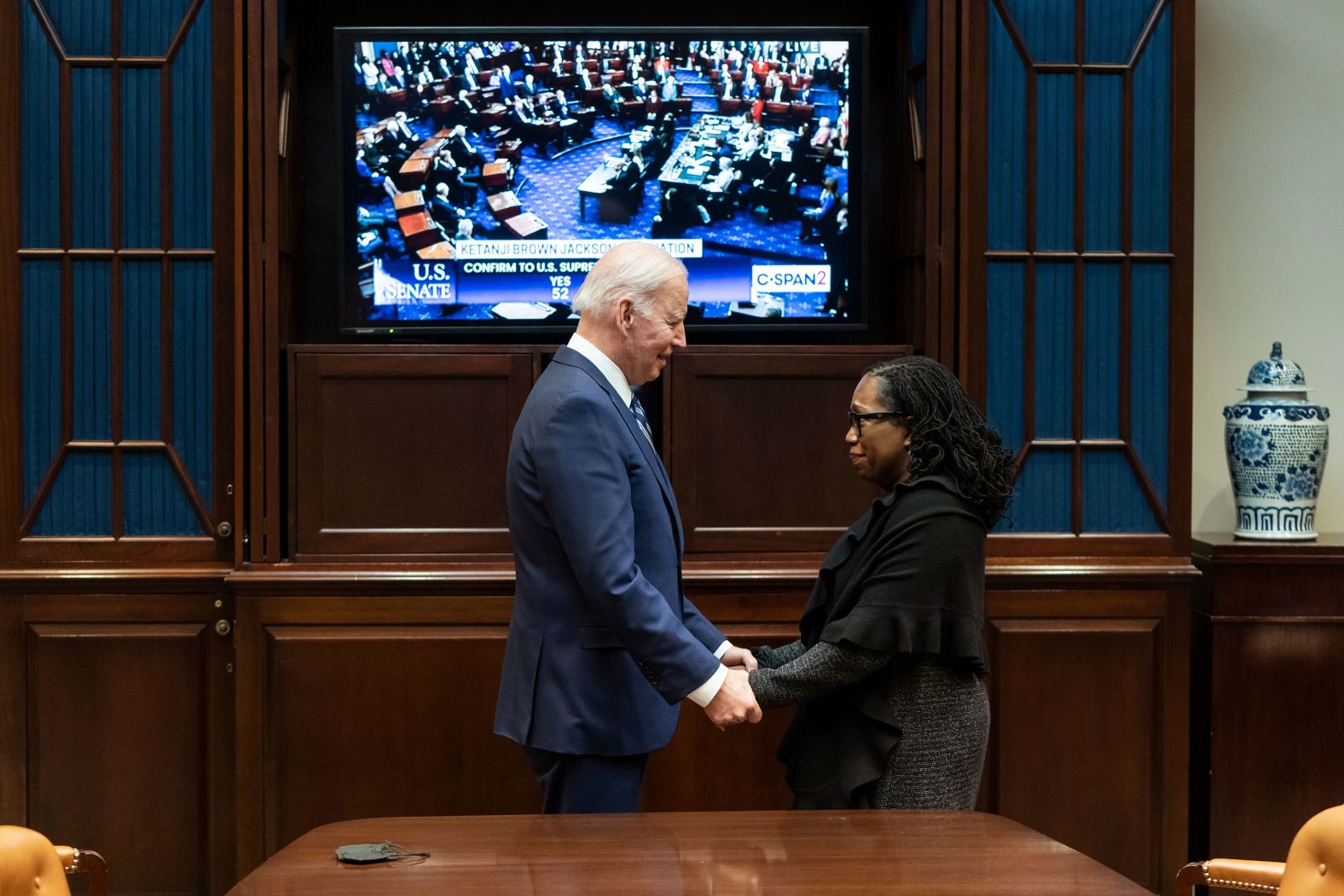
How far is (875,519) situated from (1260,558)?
5.34 feet

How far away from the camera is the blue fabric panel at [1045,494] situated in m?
3.42

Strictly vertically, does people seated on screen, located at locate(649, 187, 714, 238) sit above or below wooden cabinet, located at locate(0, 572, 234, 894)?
above

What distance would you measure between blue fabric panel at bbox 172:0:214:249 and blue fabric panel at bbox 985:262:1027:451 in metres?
1.96

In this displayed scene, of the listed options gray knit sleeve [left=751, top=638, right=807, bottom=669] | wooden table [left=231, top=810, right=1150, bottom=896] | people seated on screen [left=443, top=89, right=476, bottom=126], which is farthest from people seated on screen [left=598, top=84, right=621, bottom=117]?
wooden table [left=231, top=810, right=1150, bottom=896]

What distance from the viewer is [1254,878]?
6.10 feet

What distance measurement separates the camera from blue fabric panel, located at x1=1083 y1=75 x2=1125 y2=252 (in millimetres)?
3369

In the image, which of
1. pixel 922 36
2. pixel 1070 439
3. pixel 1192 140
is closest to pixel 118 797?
pixel 1070 439

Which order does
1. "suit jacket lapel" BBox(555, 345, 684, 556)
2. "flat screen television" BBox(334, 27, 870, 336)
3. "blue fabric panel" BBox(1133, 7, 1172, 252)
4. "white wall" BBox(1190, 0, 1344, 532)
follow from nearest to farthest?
"suit jacket lapel" BBox(555, 345, 684, 556), "blue fabric panel" BBox(1133, 7, 1172, 252), "flat screen television" BBox(334, 27, 870, 336), "white wall" BBox(1190, 0, 1344, 532)

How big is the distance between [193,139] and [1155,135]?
2.39 m

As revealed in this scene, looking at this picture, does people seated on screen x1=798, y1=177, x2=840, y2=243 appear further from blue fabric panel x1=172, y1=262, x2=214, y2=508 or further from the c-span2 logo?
blue fabric panel x1=172, y1=262, x2=214, y2=508

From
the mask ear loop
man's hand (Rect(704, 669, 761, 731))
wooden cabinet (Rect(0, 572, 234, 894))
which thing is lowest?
wooden cabinet (Rect(0, 572, 234, 894))

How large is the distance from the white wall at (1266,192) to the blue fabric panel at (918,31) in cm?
93

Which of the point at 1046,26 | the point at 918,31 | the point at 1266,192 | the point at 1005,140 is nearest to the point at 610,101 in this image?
the point at 918,31

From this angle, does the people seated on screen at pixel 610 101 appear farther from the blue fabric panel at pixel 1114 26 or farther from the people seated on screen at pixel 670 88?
the blue fabric panel at pixel 1114 26
